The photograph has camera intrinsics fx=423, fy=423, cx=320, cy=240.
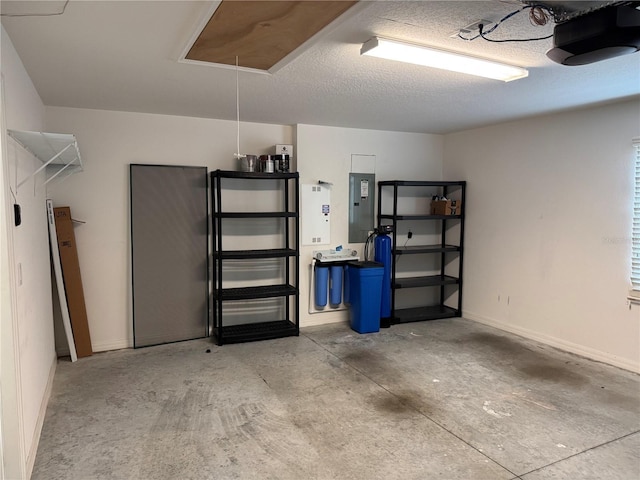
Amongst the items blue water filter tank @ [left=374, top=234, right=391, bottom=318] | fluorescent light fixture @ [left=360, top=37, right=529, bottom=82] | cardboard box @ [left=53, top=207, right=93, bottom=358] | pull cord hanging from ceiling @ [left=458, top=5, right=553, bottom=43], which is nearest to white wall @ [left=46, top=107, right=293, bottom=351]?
cardboard box @ [left=53, top=207, right=93, bottom=358]

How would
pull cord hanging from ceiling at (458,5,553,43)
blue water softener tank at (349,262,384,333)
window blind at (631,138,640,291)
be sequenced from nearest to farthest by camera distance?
1. pull cord hanging from ceiling at (458,5,553,43)
2. window blind at (631,138,640,291)
3. blue water softener tank at (349,262,384,333)

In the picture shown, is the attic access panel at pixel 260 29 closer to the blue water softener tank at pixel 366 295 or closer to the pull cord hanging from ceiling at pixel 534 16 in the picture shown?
the pull cord hanging from ceiling at pixel 534 16

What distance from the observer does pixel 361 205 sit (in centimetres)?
564

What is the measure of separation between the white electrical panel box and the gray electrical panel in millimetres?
346

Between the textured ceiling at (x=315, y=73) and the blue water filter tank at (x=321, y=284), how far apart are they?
1812 millimetres

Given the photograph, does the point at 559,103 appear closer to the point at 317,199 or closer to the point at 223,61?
the point at 317,199

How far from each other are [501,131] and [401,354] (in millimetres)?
3017

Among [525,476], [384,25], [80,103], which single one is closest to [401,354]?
[525,476]

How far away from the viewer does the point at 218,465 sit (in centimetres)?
252

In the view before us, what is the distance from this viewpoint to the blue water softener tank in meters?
5.09

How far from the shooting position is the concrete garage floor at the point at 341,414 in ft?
8.30

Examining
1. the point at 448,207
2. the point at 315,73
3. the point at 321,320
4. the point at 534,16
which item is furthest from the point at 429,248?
the point at 534,16

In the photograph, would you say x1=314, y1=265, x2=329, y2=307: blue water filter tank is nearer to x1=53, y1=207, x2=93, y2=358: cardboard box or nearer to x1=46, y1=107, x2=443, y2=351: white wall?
x1=46, y1=107, x2=443, y2=351: white wall

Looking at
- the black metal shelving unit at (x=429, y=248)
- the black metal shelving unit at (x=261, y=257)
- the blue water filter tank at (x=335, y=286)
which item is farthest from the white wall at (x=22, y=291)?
the black metal shelving unit at (x=429, y=248)
